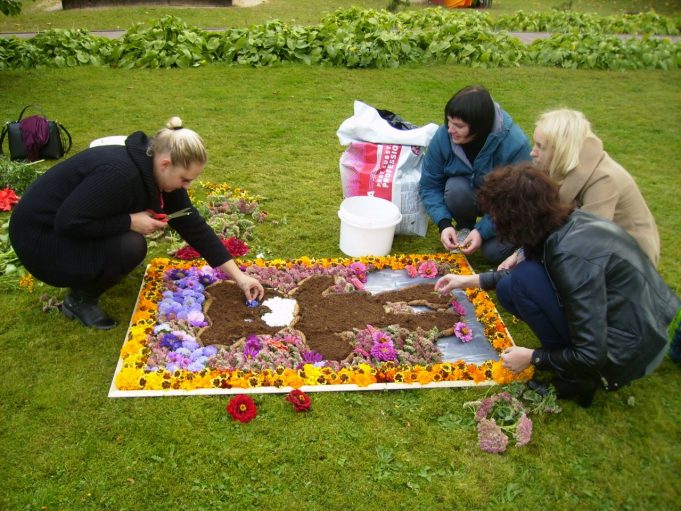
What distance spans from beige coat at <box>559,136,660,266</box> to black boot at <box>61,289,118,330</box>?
9.28 ft

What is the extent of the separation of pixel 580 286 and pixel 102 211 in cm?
242

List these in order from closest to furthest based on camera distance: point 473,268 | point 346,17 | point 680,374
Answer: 1. point 680,374
2. point 473,268
3. point 346,17

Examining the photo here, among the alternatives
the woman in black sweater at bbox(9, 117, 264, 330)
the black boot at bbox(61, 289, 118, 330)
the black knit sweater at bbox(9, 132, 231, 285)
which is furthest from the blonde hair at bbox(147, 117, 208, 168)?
the black boot at bbox(61, 289, 118, 330)

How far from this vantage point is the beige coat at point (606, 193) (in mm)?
3293

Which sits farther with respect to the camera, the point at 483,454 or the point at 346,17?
the point at 346,17

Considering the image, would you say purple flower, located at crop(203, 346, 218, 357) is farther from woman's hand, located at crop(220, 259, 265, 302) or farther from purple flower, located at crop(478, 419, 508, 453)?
purple flower, located at crop(478, 419, 508, 453)

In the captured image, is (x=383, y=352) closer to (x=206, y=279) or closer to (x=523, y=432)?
(x=523, y=432)

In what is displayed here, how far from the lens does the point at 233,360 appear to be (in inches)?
130

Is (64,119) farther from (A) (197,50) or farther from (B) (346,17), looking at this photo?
(B) (346,17)

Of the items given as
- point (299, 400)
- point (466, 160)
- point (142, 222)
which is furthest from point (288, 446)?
point (466, 160)

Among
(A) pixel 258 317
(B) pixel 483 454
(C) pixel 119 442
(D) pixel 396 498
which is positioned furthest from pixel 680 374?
(C) pixel 119 442

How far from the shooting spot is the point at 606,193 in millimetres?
3287

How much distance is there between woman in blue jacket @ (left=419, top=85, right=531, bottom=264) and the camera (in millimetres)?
3939

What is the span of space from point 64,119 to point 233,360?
5.05m
